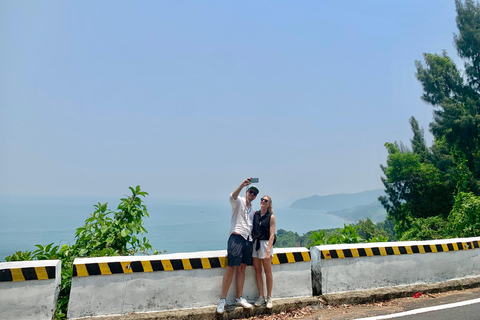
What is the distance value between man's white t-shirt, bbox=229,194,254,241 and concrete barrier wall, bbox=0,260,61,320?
2.28 metres

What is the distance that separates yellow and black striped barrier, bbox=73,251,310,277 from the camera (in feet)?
13.9

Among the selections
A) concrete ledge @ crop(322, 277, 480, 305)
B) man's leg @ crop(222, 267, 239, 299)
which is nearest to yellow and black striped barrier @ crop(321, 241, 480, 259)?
concrete ledge @ crop(322, 277, 480, 305)

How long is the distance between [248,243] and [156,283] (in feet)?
4.37

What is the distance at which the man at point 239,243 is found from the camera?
15.3ft

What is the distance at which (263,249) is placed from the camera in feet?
15.9

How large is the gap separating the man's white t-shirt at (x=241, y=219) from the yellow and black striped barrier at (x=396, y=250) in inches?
52.3

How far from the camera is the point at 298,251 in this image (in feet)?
17.0

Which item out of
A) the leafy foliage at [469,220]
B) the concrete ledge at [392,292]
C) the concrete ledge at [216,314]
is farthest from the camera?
the leafy foliage at [469,220]

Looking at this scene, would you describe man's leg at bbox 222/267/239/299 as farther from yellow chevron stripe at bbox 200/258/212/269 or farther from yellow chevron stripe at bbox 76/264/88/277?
yellow chevron stripe at bbox 76/264/88/277

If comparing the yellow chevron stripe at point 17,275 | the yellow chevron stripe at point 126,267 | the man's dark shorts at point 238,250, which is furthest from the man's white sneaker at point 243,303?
the yellow chevron stripe at point 17,275

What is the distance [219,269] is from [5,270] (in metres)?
2.56

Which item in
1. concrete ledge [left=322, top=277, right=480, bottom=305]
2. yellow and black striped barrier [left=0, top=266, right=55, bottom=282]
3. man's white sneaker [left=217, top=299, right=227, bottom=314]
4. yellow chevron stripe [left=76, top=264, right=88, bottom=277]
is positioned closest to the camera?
yellow and black striped barrier [left=0, top=266, right=55, bottom=282]

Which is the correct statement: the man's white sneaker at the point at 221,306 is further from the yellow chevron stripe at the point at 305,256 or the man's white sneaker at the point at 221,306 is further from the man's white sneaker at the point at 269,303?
the yellow chevron stripe at the point at 305,256

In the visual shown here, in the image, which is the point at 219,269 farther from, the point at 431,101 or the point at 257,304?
the point at 431,101
